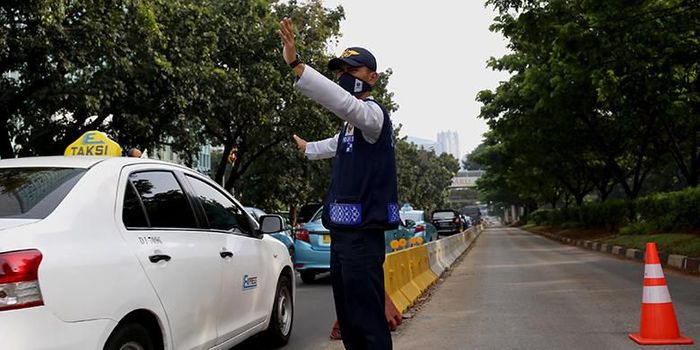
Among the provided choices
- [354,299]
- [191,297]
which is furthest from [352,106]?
[191,297]

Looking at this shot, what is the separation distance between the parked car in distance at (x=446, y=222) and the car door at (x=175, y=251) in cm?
3111

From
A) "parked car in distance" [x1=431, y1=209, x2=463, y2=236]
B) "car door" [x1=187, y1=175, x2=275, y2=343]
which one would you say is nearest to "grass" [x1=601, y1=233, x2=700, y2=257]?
"car door" [x1=187, y1=175, x2=275, y2=343]

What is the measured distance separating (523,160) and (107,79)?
2721 centimetres

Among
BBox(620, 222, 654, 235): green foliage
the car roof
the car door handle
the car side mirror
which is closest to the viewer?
the car door handle

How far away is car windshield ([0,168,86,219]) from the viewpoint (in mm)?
3102

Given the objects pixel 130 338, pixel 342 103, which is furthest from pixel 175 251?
pixel 342 103

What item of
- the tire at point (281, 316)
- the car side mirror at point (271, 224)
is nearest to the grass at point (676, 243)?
the tire at point (281, 316)

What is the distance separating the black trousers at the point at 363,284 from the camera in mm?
3035

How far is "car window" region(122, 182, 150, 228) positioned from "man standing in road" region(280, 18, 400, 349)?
115 cm

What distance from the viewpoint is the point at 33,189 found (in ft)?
11.0

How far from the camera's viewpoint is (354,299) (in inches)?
120

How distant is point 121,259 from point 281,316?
2.71 m

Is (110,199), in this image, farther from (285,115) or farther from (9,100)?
(285,115)

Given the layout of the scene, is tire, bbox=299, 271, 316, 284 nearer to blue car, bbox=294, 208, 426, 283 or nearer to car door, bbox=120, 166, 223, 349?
blue car, bbox=294, 208, 426, 283
